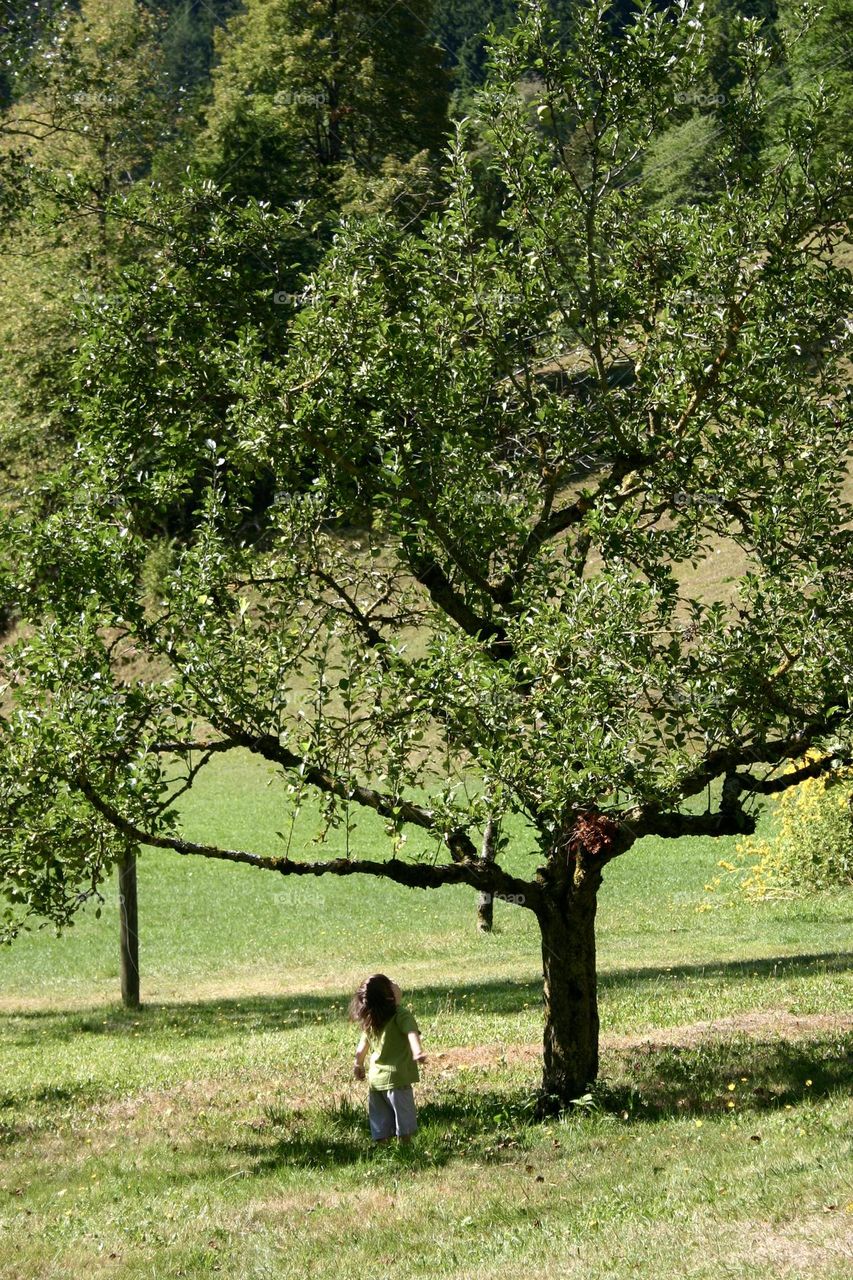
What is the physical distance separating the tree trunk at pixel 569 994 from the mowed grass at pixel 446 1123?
308 millimetres

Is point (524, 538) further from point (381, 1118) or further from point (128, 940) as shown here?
point (128, 940)

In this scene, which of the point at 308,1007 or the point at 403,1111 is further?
the point at 308,1007

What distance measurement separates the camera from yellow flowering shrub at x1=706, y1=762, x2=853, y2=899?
25.0 m

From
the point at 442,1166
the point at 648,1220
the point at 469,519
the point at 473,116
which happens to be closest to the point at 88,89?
the point at 473,116

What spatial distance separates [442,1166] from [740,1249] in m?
3.38

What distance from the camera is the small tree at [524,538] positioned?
9641 millimetres

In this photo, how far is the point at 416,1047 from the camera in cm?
1073

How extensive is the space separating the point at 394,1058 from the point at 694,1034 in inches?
173

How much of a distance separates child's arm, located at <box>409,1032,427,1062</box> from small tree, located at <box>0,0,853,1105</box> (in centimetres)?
116

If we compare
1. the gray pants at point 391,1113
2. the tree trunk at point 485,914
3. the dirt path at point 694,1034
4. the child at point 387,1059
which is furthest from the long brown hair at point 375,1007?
the tree trunk at point 485,914

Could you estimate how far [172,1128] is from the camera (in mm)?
12328

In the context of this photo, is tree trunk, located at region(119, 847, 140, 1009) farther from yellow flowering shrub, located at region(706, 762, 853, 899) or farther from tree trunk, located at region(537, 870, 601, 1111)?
yellow flowering shrub, located at region(706, 762, 853, 899)

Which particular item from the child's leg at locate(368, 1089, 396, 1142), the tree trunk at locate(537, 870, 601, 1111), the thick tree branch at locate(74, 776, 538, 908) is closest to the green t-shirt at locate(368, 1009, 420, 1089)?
the child's leg at locate(368, 1089, 396, 1142)

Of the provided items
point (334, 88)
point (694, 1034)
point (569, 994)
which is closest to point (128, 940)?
point (694, 1034)
